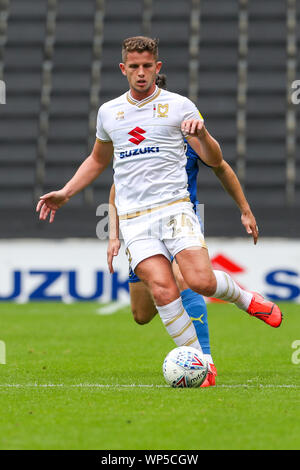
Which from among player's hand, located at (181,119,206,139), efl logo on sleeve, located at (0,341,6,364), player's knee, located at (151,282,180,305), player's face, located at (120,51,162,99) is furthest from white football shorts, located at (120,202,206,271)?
efl logo on sleeve, located at (0,341,6,364)

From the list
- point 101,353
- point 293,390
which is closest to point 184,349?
point 293,390

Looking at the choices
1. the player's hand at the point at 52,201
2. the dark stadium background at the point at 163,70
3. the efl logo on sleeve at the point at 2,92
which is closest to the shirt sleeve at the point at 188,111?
the player's hand at the point at 52,201

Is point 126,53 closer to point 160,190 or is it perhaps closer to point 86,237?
point 160,190

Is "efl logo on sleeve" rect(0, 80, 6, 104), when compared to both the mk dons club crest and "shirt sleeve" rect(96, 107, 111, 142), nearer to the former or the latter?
"shirt sleeve" rect(96, 107, 111, 142)

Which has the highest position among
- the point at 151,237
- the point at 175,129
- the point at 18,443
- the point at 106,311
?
the point at 175,129

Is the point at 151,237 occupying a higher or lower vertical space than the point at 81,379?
higher

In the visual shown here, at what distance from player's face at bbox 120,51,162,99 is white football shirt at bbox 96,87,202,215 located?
112mm

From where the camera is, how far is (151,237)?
569 centimetres

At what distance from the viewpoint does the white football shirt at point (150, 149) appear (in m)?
5.70

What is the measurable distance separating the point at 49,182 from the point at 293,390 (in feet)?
39.7

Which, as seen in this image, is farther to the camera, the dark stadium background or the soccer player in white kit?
the dark stadium background

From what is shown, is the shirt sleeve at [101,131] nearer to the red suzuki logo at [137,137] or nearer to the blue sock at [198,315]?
the red suzuki logo at [137,137]

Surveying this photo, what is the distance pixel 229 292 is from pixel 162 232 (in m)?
0.55

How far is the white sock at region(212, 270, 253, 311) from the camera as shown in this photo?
5.69 metres
